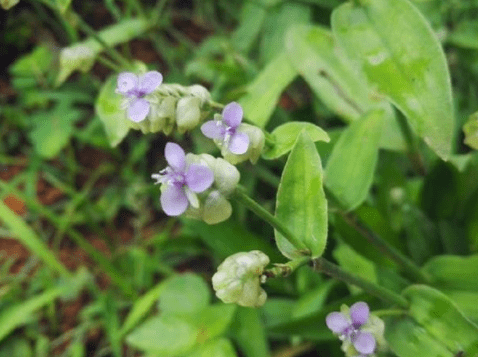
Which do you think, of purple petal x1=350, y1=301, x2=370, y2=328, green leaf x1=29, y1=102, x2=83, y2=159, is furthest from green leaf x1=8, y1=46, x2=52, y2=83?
purple petal x1=350, y1=301, x2=370, y2=328

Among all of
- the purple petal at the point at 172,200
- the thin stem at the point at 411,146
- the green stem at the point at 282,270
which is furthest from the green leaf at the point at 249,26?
the purple petal at the point at 172,200

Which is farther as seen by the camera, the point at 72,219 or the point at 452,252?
the point at 72,219

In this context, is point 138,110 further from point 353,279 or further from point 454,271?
point 454,271

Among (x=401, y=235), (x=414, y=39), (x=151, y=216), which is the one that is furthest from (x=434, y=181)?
(x=151, y=216)

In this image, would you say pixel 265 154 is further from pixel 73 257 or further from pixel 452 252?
pixel 73 257

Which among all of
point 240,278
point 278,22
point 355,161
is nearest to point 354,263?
point 355,161

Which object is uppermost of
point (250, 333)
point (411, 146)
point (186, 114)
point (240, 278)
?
point (186, 114)

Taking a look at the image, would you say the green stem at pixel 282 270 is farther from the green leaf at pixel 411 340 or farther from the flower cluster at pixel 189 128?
the green leaf at pixel 411 340
